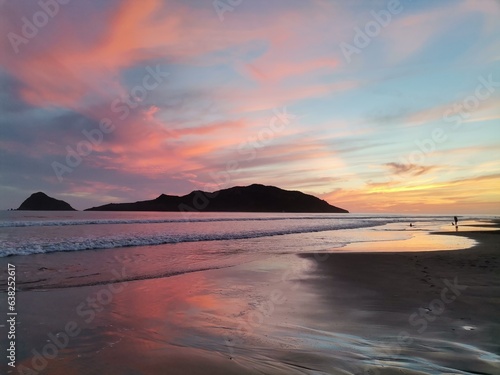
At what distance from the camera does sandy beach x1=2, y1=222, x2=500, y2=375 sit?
4934mm

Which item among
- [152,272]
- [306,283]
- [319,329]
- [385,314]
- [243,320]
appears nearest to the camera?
[319,329]

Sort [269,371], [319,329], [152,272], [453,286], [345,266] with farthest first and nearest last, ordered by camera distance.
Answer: [345,266] < [152,272] < [453,286] < [319,329] < [269,371]

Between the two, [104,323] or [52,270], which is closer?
[104,323]

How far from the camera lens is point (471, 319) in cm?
717

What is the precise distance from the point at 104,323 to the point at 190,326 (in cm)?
174

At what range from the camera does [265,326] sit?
6762mm

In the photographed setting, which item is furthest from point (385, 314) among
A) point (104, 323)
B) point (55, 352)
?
point (55, 352)

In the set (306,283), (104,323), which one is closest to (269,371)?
(104,323)

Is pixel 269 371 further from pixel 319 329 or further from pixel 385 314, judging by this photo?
pixel 385 314

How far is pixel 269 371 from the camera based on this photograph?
4.66 metres

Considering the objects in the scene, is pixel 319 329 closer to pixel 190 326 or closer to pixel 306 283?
pixel 190 326

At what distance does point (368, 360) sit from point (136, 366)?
3.40 m

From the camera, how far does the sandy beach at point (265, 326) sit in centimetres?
493

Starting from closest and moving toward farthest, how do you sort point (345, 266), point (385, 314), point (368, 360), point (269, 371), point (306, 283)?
point (269, 371)
point (368, 360)
point (385, 314)
point (306, 283)
point (345, 266)
